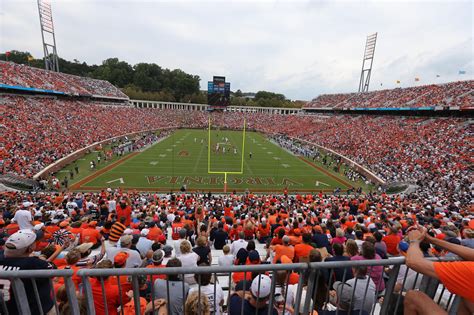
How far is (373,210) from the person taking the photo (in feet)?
42.0

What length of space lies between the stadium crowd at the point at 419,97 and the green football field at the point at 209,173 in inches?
770

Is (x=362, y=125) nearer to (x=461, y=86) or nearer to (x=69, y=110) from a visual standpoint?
(x=461, y=86)

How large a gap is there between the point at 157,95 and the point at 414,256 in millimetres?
96604

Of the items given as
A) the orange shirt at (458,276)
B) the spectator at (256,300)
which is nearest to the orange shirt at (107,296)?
the spectator at (256,300)

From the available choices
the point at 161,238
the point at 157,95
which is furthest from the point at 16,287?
the point at 157,95

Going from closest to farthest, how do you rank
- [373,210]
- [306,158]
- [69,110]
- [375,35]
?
[373,210] < [306,158] < [69,110] < [375,35]

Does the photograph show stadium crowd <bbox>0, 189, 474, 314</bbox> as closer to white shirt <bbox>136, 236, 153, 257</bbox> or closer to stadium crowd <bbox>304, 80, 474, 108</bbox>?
white shirt <bbox>136, 236, 153, 257</bbox>

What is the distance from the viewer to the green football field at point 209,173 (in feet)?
70.1

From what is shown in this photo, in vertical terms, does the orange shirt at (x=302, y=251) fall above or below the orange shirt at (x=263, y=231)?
above

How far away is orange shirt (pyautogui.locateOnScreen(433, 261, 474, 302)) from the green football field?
19141 mm

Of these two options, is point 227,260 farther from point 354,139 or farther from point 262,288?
point 354,139

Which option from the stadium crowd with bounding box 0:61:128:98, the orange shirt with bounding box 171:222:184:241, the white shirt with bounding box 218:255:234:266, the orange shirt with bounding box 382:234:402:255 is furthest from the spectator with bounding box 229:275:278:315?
the stadium crowd with bounding box 0:61:128:98

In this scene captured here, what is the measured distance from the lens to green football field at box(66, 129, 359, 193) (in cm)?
2136

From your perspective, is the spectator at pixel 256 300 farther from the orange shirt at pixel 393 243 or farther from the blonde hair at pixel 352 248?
the orange shirt at pixel 393 243
